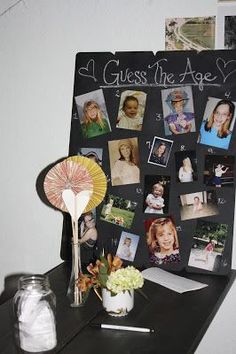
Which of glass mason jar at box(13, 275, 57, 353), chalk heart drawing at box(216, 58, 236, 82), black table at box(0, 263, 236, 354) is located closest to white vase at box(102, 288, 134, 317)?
black table at box(0, 263, 236, 354)

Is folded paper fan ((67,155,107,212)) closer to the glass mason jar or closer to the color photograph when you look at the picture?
the glass mason jar

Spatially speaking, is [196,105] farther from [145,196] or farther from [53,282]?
[53,282]

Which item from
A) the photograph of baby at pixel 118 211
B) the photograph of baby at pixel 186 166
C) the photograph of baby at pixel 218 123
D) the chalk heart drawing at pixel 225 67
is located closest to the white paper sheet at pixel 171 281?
the photograph of baby at pixel 118 211

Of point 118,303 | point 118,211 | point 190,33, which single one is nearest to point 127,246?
point 118,211

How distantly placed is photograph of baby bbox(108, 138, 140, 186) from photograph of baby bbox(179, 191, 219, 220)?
0.54 ft

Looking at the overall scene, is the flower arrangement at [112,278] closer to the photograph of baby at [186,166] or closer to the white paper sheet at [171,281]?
the white paper sheet at [171,281]

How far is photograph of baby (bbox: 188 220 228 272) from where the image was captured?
1.47 metres

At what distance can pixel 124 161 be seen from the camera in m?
1.56

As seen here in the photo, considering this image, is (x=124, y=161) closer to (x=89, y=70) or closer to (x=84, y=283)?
(x=89, y=70)

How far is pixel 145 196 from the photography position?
5.06 feet

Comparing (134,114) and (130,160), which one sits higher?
(134,114)

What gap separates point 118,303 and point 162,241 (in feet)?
1.16

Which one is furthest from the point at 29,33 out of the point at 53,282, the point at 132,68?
the point at 53,282

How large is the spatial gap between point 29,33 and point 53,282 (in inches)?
32.6
